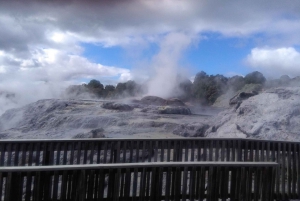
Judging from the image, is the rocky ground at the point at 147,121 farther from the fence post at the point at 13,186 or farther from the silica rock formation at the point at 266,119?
the fence post at the point at 13,186

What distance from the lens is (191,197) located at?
4.99 meters

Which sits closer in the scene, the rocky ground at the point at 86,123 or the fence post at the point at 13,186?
the fence post at the point at 13,186

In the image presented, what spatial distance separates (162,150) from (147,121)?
284 inches

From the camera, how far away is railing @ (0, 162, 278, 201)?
14.5 feet

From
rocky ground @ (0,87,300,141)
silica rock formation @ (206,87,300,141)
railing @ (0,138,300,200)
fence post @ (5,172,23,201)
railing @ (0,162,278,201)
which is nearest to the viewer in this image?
fence post @ (5,172,23,201)

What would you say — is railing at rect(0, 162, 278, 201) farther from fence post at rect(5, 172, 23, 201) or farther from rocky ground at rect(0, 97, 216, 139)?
rocky ground at rect(0, 97, 216, 139)

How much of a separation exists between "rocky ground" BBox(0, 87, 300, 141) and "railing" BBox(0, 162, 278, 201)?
4.53 meters

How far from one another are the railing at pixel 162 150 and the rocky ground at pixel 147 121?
112 inches

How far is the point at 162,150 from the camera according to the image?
6.52 metres

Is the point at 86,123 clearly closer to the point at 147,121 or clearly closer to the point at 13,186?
the point at 147,121

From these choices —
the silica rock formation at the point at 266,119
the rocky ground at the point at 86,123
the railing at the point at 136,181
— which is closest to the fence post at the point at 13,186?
the railing at the point at 136,181

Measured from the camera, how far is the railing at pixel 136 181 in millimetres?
4426

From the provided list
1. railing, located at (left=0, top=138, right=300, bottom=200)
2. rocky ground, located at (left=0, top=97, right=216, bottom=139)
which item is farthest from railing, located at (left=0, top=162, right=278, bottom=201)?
rocky ground, located at (left=0, top=97, right=216, bottom=139)

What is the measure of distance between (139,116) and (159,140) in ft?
27.6
